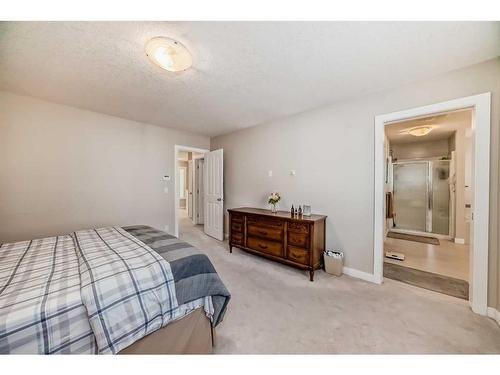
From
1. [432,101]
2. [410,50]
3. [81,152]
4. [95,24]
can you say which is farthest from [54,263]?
[432,101]

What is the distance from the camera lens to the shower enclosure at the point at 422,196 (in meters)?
4.50

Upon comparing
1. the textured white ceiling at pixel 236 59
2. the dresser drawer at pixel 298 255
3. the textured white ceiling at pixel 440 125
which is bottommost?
the dresser drawer at pixel 298 255

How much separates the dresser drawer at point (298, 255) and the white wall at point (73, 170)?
2580 millimetres

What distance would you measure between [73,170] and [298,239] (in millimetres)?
3421

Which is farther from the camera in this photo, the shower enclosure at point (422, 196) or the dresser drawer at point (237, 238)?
the shower enclosure at point (422, 196)

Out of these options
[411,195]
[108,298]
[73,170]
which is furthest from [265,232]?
[411,195]

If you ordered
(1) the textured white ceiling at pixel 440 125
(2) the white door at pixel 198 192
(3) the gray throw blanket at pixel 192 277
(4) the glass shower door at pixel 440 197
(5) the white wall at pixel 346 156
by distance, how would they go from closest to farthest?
(3) the gray throw blanket at pixel 192 277 → (5) the white wall at pixel 346 156 → (1) the textured white ceiling at pixel 440 125 → (4) the glass shower door at pixel 440 197 → (2) the white door at pixel 198 192

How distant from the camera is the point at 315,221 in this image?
2404mm

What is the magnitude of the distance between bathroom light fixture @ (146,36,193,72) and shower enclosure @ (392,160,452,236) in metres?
5.80

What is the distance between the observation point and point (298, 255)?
8.23 ft

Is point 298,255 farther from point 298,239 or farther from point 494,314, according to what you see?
point 494,314

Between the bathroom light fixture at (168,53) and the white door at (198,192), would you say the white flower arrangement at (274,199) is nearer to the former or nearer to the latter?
the bathroom light fixture at (168,53)

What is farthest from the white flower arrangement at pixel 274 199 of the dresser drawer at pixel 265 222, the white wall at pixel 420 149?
the white wall at pixel 420 149
